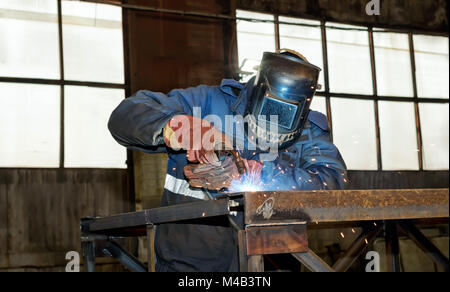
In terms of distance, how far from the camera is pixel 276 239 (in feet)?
5.13

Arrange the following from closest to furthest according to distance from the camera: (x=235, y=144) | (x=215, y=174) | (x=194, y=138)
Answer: (x=194, y=138) < (x=215, y=174) < (x=235, y=144)

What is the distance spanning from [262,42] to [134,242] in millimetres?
3153

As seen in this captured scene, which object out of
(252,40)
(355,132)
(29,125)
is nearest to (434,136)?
(355,132)

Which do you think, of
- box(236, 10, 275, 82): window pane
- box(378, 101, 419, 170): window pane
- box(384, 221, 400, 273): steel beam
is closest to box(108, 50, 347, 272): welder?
box(384, 221, 400, 273): steel beam

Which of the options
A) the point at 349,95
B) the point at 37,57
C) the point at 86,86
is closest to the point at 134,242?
the point at 86,86

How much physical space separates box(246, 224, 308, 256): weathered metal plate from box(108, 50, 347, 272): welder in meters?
0.62

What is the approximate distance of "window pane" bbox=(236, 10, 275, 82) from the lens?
22.7ft

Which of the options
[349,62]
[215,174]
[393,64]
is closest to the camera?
[215,174]

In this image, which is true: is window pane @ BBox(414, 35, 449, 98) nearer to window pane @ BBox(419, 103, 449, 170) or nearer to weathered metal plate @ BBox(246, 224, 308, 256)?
window pane @ BBox(419, 103, 449, 170)

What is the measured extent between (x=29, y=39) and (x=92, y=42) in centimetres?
71

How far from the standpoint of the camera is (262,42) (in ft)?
23.3

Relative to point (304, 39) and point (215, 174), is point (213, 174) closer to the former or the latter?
point (215, 174)

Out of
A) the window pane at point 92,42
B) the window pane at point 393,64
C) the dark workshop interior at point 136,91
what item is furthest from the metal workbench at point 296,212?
the window pane at point 393,64
